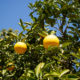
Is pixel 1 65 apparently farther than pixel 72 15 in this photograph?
Yes

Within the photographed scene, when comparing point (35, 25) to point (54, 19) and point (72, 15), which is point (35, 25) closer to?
→ point (54, 19)

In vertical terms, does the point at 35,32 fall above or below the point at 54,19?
below

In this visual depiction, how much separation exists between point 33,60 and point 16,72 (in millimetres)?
341

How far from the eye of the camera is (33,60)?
2236 mm

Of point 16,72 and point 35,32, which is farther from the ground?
point 35,32

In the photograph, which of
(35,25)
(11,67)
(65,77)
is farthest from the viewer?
(11,67)

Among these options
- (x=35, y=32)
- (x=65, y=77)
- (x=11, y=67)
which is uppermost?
(x=35, y=32)

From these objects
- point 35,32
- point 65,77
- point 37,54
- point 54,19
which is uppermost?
point 54,19

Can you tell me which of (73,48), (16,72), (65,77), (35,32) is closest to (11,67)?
(16,72)

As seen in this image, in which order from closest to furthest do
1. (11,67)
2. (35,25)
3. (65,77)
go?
(65,77), (35,25), (11,67)

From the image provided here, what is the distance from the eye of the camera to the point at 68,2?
237cm

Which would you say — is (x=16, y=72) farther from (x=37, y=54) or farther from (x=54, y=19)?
(x=54, y=19)

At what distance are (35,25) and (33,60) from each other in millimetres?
509

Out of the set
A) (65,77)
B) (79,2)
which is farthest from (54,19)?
(65,77)
